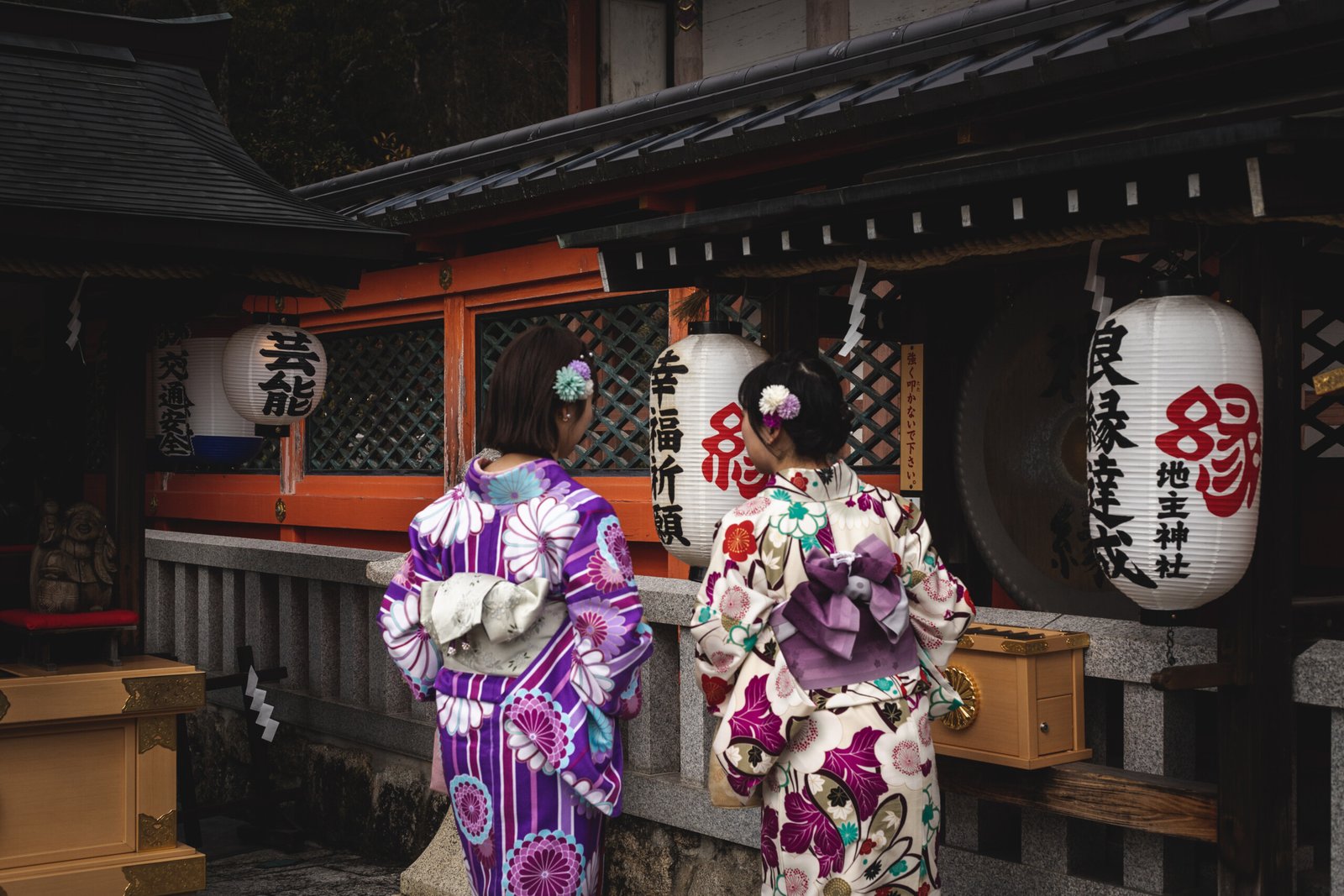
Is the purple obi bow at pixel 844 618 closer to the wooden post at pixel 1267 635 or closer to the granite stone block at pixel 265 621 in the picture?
the wooden post at pixel 1267 635

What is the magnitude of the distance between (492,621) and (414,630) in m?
0.43

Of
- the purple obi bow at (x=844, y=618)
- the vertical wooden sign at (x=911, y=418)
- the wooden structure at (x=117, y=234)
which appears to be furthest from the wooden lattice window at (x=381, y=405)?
the purple obi bow at (x=844, y=618)

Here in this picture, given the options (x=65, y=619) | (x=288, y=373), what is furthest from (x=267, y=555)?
(x=65, y=619)

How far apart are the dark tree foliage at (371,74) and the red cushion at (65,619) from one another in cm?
1436

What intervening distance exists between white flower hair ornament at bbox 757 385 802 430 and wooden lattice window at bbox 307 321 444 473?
538 cm

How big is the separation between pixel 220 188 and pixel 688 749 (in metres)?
3.55

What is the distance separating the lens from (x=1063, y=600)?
236 inches

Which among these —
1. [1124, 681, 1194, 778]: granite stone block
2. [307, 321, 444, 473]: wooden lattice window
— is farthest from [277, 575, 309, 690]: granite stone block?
[1124, 681, 1194, 778]: granite stone block

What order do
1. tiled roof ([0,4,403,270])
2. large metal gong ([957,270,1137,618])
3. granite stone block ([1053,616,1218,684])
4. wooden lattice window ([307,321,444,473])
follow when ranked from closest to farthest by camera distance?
granite stone block ([1053,616,1218,684]), large metal gong ([957,270,1137,618]), tiled roof ([0,4,403,270]), wooden lattice window ([307,321,444,473])

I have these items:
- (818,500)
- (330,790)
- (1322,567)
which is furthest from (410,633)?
(330,790)

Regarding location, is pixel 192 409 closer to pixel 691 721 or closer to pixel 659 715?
pixel 659 715

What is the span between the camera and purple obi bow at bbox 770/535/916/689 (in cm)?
417

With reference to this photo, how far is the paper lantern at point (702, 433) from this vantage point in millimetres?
5586

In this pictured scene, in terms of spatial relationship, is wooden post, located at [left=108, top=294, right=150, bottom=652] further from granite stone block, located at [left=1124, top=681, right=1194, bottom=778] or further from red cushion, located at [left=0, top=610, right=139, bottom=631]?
granite stone block, located at [left=1124, top=681, right=1194, bottom=778]
